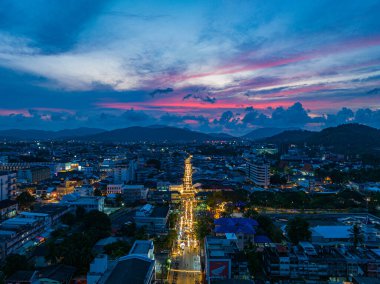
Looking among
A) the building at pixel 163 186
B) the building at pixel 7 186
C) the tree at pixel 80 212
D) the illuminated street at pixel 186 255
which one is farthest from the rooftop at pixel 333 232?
the building at pixel 7 186

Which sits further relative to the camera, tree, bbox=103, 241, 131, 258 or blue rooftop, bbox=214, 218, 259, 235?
blue rooftop, bbox=214, 218, 259, 235

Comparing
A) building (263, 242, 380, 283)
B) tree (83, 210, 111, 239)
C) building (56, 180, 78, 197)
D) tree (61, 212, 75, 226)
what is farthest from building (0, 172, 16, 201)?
building (263, 242, 380, 283)

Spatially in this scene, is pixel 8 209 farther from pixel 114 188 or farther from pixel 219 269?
pixel 219 269

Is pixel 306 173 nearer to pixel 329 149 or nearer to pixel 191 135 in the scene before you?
pixel 329 149

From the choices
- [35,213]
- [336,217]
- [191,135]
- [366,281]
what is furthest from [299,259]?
[191,135]

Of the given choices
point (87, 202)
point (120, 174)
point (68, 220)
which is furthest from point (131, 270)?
point (120, 174)

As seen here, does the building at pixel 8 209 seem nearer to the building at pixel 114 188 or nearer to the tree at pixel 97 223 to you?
the tree at pixel 97 223

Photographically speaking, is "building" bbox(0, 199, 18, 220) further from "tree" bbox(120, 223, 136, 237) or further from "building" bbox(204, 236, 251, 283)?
"building" bbox(204, 236, 251, 283)
